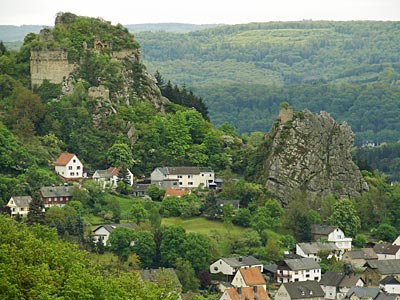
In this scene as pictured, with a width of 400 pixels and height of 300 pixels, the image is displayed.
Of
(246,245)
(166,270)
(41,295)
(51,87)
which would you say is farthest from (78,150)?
(41,295)

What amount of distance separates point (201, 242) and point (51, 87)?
25248 millimetres

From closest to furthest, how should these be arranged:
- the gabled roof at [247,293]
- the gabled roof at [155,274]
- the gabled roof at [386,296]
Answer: the gabled roof at [155,274]
the gabled roof at [247,293]
the gabled roof at [386,296]

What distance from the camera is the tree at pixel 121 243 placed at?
80188mm

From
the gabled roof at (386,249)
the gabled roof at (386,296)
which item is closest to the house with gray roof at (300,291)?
the gabled roof at (386,296)

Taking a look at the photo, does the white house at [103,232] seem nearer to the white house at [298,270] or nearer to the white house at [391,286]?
the white house at [298,270]

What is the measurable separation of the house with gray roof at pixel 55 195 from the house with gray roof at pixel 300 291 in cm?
1780

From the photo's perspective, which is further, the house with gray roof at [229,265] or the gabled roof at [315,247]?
the gabled roof at [315,247]

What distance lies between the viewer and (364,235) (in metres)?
93.7

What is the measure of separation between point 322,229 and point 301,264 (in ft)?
24.9

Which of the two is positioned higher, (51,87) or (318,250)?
(51,87)

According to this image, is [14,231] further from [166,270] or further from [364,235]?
[364,235]

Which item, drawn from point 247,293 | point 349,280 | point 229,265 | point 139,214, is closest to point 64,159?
point 139,214

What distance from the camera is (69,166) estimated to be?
92.5m

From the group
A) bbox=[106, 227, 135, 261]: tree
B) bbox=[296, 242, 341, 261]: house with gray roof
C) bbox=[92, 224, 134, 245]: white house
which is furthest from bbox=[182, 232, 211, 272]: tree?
bbox=[296, 242, 341, 261]: house with gray roof
